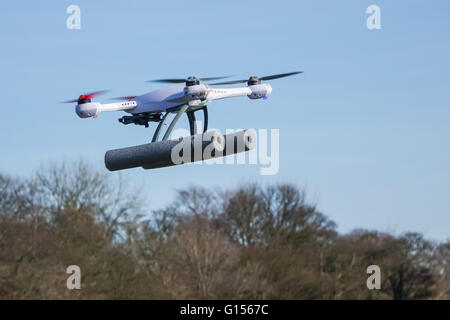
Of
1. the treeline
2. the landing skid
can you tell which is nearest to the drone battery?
the landing skid

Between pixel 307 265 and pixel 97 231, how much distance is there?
819 inches

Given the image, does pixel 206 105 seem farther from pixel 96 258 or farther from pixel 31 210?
pixel 31 210

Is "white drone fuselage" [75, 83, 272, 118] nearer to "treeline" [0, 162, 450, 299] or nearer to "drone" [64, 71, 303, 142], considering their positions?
"drone" [64, 71, 303, 142]

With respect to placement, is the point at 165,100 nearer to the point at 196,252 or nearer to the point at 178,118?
the point at 178,118

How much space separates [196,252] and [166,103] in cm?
5155

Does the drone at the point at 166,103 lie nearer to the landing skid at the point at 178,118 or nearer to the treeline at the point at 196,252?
the landing skid at the point at 178,118

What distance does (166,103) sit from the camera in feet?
77.9

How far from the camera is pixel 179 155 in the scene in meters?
22.6

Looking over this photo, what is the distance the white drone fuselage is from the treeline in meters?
36.4

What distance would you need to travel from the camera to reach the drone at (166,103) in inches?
920
